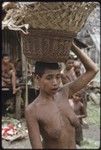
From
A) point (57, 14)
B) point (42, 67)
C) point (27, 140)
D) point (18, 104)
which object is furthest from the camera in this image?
point (18, 104)

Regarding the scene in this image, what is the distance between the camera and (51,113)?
3143mm

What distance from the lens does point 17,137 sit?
28.0 feet

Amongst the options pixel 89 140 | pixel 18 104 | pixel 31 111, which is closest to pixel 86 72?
pixel 31 111

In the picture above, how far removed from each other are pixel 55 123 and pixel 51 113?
0.26ft

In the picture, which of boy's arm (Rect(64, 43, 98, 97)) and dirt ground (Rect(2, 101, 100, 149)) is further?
dirt ground (Rect(2, 101, 100, 149))

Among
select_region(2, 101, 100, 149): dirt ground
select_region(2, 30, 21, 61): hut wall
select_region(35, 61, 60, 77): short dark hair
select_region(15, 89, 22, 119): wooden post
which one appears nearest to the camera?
select_region(35, 61, 60, 77): short dark hair

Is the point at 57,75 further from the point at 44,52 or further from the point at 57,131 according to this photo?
the point at 57,131

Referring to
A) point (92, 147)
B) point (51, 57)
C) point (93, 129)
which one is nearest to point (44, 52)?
point (51, 57)

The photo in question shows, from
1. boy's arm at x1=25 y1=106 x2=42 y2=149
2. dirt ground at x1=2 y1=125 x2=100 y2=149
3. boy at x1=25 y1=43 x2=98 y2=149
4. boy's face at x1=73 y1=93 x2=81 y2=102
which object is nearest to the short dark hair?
boy at x1=25 y1=43 x2=98 y2=149

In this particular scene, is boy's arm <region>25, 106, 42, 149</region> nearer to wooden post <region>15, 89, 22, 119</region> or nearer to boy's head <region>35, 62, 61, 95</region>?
boy's head <region>35, 62, 61, 95</region>

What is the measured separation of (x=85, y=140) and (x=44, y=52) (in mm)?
5629

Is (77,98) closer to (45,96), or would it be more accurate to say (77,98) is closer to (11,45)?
(11,45)

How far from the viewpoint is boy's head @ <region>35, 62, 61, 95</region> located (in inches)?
119

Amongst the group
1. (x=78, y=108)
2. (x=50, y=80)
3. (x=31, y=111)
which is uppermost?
(x=50, y=80)
